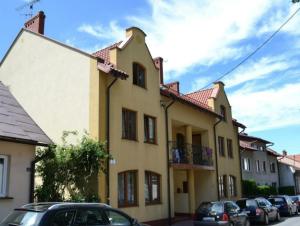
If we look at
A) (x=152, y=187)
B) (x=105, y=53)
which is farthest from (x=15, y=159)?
(x=152, y=187)

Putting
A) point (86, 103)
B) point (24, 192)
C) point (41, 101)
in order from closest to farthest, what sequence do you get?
point (24, 192)
point (86, 103)
point (41, 101)

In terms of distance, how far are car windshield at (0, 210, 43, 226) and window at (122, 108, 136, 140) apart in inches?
365

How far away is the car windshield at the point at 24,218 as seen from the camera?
8289 millimetres

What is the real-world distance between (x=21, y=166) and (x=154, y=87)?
9.04m

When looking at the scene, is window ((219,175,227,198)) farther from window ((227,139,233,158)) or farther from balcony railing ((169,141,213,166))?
balcony railing ((169,141,213,166))

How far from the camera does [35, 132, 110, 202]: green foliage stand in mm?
14945

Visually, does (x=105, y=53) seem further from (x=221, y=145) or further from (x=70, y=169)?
(x=221, y=145)

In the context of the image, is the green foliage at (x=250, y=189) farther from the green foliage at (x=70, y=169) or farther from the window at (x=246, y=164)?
the green foliage at (x=70, y=169)

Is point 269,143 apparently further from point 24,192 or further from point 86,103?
point 24,192

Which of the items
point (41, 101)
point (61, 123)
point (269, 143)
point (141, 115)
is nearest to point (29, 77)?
point (41, 101)

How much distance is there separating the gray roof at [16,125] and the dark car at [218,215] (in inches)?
284

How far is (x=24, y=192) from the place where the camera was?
13414mm

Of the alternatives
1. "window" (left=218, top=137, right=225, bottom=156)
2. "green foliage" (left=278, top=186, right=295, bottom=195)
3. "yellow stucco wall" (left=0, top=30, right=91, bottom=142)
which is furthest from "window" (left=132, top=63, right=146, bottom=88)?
"green foliage" (left=278, top=186, right=295, bottom=195)

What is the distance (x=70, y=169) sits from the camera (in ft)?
49.9
